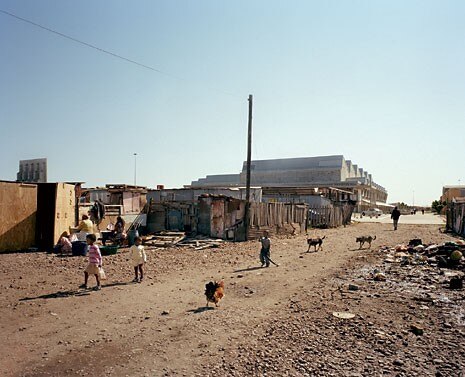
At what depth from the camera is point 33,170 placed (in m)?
21.5

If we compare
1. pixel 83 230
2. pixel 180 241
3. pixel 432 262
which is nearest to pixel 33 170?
pixel 83 230

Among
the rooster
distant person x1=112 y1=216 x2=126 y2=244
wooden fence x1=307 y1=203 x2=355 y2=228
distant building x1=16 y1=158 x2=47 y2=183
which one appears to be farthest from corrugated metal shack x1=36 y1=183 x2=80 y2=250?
wooden fence x1=307 y1=203 x2=355 y2=228

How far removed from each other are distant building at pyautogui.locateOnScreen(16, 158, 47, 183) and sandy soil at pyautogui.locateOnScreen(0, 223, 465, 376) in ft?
38.7

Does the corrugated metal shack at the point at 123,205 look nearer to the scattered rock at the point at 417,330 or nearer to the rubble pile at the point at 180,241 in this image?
the rubble pile at the point at 180,241

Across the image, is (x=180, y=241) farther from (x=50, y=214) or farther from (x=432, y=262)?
(x=432, y=262)

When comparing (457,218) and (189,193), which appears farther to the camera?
(189,193)

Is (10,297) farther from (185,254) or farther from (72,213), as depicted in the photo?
(72,213)

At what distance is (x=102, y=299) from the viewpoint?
8008mm

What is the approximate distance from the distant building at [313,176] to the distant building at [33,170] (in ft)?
150

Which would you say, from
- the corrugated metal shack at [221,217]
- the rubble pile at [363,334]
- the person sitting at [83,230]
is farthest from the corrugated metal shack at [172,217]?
the rubble pile at [363,334]

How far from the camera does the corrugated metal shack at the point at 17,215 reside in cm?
1498

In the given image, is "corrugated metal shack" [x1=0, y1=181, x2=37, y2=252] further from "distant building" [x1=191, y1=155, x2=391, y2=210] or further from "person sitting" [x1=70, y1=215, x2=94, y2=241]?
"distant building" [x1=191, y1=155, x2=391, y2=210]

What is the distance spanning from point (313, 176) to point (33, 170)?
59.8 meters

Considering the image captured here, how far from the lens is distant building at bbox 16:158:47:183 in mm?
21125
